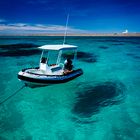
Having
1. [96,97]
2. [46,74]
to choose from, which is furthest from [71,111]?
[46,74]

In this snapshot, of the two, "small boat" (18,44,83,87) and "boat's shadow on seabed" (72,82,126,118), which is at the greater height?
"small boat" (18,44,83,87)

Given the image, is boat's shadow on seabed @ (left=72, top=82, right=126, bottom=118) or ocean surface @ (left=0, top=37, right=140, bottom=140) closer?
ocean surface @ (left=0, top=37, right=140, bottom=140)

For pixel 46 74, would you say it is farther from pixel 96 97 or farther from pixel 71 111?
pixel 71 111

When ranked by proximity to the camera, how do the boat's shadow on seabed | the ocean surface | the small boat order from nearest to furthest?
1. the ocean surface
2. the boat's shadow on seabed
3. the small boat

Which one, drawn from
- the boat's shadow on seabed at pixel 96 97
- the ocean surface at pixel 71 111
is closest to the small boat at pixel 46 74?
the ocean surface at pixel 71 111

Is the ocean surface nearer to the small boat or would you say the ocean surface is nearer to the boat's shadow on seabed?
the boat's shadow on seabed

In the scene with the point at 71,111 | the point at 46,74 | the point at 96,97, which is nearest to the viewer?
the point at 71,111

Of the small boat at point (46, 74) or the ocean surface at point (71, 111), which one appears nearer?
the ocean surface at point (71, 111)

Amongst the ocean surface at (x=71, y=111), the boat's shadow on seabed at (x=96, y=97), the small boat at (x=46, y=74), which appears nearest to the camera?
the ocean surface at (x=71, y=111)

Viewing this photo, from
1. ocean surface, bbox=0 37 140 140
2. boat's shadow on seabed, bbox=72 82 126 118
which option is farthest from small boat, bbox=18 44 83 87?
boat's shadow on seabed, bbox=72 82 126 118

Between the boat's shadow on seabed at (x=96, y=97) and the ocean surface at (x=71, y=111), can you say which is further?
the boat's shadow on seabed at (x=96, y=97)

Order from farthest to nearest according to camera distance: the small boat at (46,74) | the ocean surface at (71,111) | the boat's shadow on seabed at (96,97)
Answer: the small boat at (46,74)
the boat's shadow on seabed at (96,97)
the ocean surface at (71,111)

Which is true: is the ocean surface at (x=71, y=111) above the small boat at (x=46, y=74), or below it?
Result: below

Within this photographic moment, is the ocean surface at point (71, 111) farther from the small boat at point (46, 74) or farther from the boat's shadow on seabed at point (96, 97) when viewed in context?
the small boat at point (46, 74)
